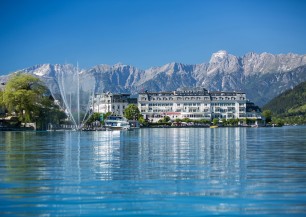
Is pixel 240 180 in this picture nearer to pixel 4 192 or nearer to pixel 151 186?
pixel 151 186

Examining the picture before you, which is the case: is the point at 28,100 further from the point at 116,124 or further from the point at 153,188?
the point at 153,188

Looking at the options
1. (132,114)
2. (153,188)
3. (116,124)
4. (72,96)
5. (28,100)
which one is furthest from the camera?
(132,114)

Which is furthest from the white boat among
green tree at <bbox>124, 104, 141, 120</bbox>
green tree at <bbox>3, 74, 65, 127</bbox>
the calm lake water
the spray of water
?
the calm lake water

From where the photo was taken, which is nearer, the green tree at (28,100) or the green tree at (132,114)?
the green tree at (28,100)

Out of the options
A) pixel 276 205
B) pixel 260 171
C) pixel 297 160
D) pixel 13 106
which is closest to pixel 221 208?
pixel 276 205

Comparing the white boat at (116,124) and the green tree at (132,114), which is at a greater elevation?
the green tree at (132,114)

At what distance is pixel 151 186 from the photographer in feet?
71.8

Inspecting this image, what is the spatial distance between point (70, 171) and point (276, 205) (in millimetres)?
12810

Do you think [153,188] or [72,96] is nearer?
[153,188]

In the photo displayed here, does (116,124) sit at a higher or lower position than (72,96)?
lower

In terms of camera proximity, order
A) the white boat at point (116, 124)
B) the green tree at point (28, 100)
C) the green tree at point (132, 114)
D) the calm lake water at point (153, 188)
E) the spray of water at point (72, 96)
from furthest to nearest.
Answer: the green tree at point (132, 114) < the white boat at point (116, 124) < the spray of water at point (72, 96) < the green tree at point (28, 100) < the calm lake water at point (153, 188)

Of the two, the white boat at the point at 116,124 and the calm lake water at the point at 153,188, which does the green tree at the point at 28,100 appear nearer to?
the white boat at the point at 116,124

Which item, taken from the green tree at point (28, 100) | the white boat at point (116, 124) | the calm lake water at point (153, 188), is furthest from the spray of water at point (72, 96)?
the calm lake water at point (153, 188)

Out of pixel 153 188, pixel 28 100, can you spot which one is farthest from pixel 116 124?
pixel 153 188
